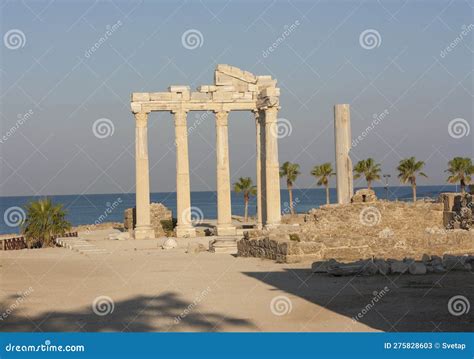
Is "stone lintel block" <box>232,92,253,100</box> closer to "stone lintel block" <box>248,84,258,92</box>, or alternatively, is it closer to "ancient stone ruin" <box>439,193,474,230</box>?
"stone lintel block" <box>248,84,258,92</box>

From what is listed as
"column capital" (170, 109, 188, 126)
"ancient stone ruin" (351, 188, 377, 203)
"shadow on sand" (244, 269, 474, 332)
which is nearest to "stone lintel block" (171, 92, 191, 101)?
"column capital" (170, 109, 188, 126)

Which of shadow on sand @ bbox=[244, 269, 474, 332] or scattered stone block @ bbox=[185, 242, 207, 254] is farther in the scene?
scattered stone block @ bbox=[185, 242, 207, 254]

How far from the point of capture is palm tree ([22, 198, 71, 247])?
152 ft

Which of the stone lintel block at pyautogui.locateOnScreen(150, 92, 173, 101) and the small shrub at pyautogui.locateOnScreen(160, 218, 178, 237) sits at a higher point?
the stone lintel block at pyautogui.locateOnScreen(150, 92, 173, 101)

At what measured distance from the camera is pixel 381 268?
982 inches

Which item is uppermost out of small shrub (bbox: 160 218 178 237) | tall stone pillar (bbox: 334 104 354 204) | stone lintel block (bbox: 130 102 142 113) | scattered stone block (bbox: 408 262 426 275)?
stone lintel block (bbox: 130 102 142 113)

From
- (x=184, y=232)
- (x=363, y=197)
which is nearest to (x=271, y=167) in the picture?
(x=184, y=232)

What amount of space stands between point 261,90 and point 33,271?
26.2 m

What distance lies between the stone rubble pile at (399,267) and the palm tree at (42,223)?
24.3m

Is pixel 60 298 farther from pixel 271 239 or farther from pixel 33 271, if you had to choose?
pixel 271 239

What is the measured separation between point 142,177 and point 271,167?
8.35 m

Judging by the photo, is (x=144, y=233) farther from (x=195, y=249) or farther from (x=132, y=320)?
(x=132, y=320)

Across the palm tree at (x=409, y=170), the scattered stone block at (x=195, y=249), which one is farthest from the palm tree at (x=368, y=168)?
the scattered stone block at (x=195, y=249)

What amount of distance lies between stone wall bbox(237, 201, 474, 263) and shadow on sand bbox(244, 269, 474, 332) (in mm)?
3739
